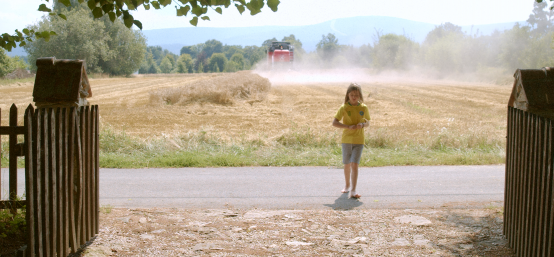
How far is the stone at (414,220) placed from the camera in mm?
5367

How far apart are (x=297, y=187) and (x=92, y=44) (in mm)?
61284

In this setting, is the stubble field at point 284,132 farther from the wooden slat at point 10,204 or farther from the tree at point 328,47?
the tree at point 328,47

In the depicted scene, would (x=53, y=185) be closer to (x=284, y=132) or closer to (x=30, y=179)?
(x=30, y=179)

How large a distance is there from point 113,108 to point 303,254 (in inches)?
768

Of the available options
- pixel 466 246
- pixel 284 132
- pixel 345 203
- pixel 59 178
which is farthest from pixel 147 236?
pixel 284 132

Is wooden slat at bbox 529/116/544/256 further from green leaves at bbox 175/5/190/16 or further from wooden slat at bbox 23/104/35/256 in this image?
wooden slat at bbox 23/104/35/256

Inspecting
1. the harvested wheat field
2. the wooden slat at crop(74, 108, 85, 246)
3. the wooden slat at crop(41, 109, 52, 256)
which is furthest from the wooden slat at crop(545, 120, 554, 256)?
the harvested wheat field

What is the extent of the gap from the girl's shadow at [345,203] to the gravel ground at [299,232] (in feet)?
0.62

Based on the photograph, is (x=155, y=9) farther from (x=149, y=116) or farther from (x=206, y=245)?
(x=149, y=116)

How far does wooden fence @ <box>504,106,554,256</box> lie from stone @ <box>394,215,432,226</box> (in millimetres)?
882

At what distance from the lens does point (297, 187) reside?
23.7ft

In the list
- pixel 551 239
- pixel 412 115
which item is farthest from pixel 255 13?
pixel 412 115

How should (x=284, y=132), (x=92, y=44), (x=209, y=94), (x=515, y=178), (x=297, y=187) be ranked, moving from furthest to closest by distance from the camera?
1. (x=92, y=44)
2. (x=209, y=94)
3. (x=284, y=132)
4. (x=297, y=187)
5. (x=515, y=178)

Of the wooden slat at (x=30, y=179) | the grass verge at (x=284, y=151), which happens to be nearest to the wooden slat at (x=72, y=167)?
the wooden slat at (x=30, y=179)
